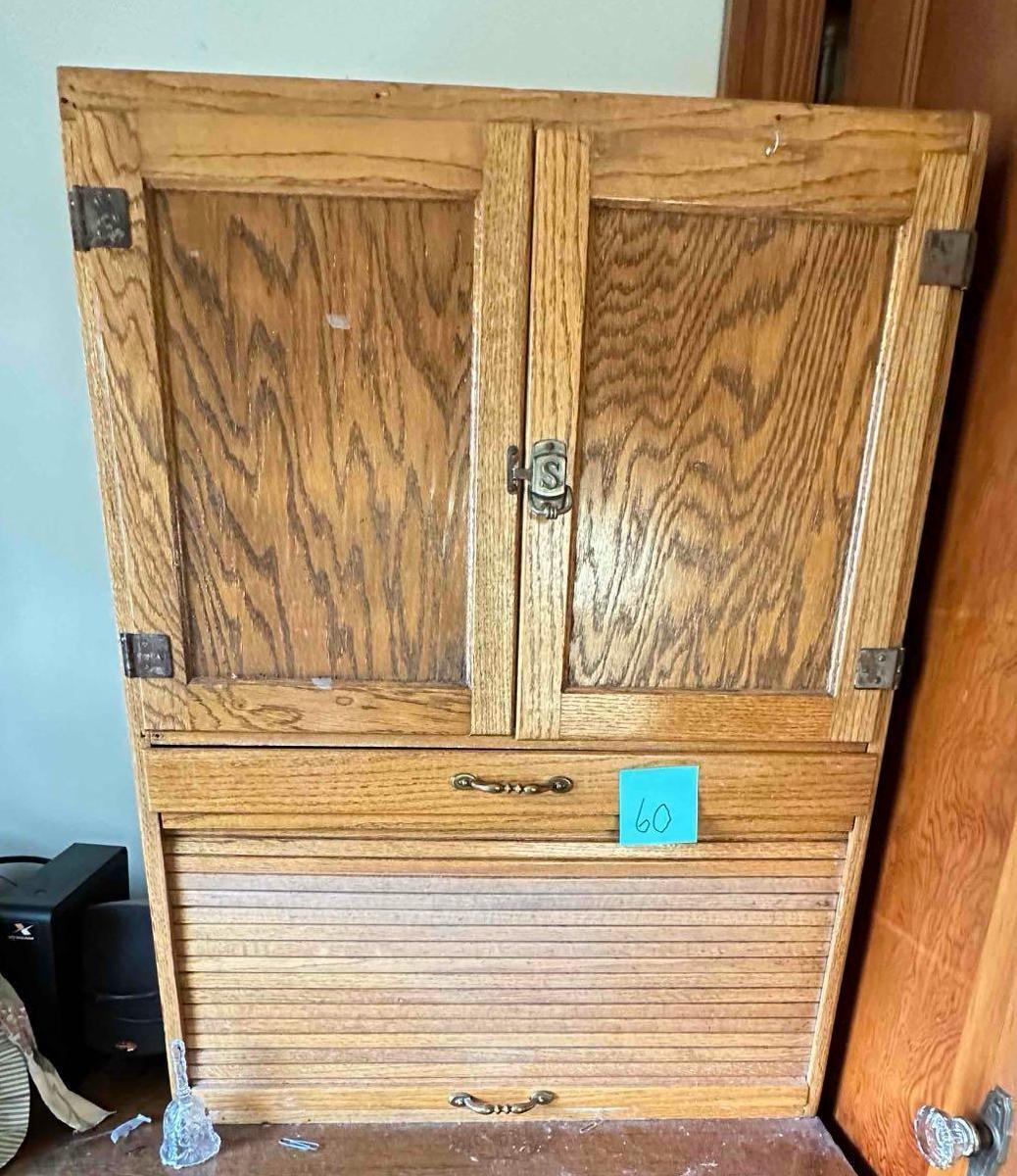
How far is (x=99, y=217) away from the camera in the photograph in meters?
0.70

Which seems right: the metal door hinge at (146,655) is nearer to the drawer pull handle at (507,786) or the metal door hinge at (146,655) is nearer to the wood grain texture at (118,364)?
the wood grain texture at (118,364)

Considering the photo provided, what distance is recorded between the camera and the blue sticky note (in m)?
0.85

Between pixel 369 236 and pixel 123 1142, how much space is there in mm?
1022

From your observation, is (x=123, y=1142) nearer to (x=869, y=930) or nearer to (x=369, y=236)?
(x=869, y=930)

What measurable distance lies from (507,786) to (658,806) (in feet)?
0.54

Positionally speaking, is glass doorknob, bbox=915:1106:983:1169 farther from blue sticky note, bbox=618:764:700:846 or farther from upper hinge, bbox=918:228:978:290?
upper hinge, bbox=918:228:978:290

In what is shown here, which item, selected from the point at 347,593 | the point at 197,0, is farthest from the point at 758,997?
the point at 197,0

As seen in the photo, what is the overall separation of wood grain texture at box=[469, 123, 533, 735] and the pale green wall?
1.32 feet

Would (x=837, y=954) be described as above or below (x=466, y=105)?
below

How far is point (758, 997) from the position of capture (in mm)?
923

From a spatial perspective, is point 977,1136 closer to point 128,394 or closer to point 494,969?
point 494,969

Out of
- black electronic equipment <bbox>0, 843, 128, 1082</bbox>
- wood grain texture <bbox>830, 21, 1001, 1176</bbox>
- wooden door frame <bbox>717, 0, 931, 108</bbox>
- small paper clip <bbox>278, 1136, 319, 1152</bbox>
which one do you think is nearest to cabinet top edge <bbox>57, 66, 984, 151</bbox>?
wood grain texture <bbox>830, 21, 1001, 1176</bbox>

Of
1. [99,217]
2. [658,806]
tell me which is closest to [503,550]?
[658,806]

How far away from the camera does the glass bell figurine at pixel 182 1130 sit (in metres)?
0.88
